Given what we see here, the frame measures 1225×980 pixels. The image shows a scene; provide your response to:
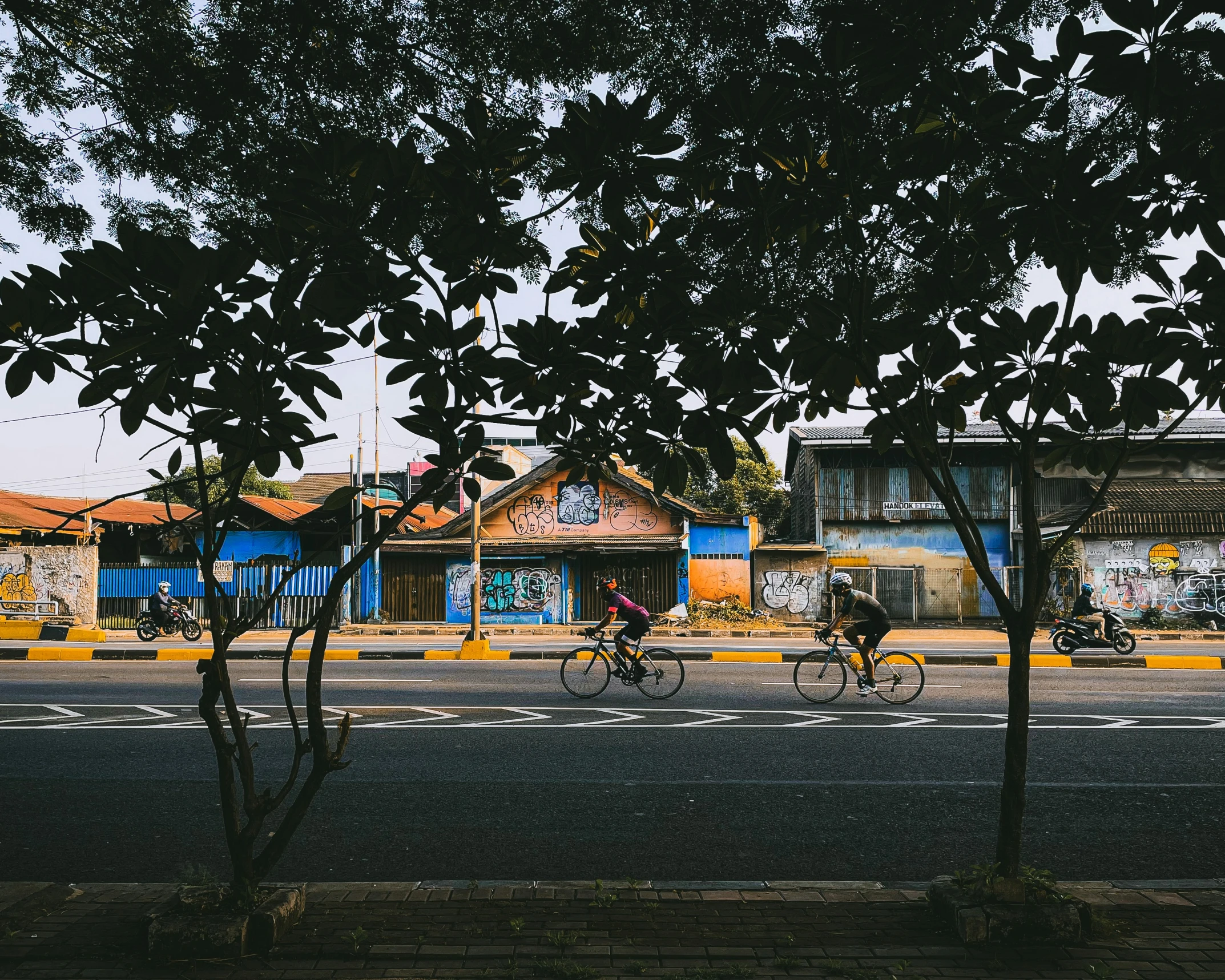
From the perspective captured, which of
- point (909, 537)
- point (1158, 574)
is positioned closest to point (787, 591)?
point (909, 537)

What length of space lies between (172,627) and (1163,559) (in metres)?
27.7

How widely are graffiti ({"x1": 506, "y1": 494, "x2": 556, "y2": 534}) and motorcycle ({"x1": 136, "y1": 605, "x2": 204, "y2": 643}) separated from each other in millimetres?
10058

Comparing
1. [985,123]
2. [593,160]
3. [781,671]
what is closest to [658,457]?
[593,160]

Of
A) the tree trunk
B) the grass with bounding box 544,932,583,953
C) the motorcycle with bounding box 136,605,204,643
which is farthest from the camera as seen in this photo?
the motorcycle with bounding box 136,605,204,643

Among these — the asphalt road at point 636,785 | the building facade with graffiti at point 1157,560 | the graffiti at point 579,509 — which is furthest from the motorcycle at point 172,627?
the building facade with graffiti at point 1157,560

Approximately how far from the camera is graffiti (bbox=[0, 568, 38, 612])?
85.4 ft

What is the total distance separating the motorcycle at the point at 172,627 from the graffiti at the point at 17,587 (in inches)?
180

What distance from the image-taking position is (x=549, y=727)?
9.81 metres

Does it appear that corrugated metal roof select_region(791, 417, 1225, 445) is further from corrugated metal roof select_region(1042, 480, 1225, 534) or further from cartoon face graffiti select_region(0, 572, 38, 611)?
cartoon face graffiti select_region(0, 572, 38, 611)

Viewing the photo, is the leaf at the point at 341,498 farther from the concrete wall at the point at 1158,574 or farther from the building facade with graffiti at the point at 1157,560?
the concrete wall at the point at 1158,574

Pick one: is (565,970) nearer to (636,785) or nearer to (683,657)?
(636,785)

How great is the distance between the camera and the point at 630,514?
29.6m

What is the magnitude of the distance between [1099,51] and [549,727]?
26.4 ft

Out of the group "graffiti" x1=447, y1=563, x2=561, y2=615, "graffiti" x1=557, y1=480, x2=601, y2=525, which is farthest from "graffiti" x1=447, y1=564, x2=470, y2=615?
"graffiti" x1=557, y1=480, x2=601, y2=525
